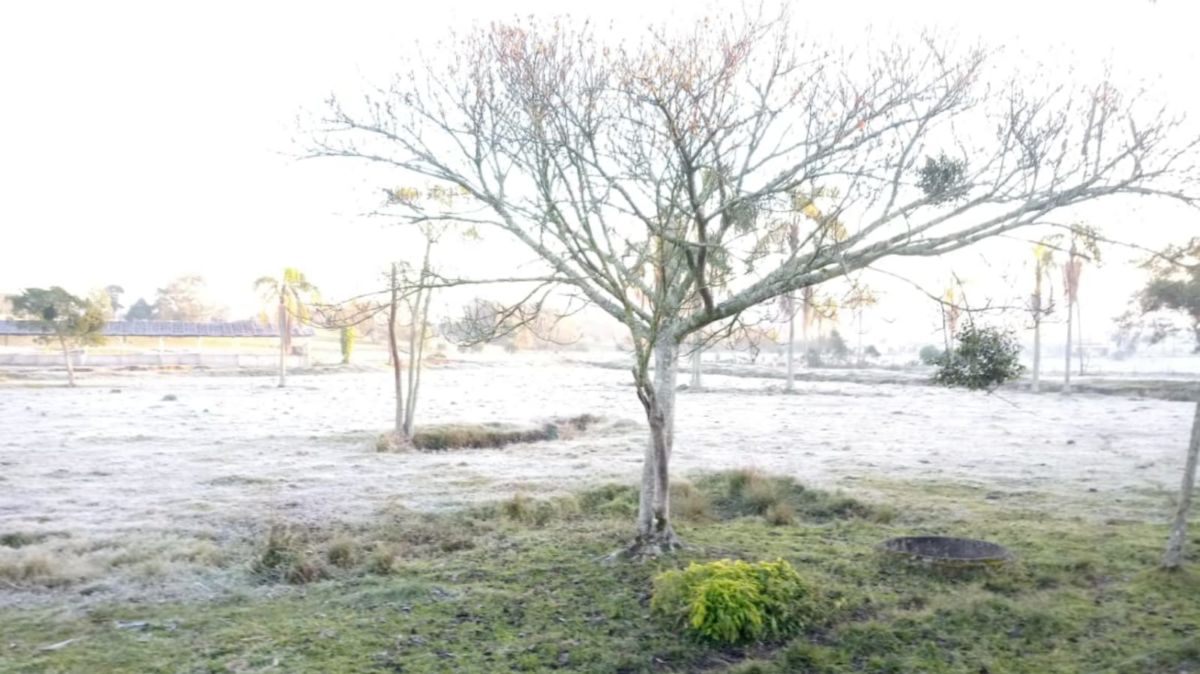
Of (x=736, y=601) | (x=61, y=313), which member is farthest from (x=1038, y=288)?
(x=61, y=313)

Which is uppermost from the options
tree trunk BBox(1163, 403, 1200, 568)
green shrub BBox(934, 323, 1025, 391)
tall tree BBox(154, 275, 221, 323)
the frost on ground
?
tall tree BBox(154, 275, 221, 323)

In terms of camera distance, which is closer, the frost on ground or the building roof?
the frost on ground

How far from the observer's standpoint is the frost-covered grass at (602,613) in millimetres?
6547

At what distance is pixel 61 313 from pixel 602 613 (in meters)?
48.5

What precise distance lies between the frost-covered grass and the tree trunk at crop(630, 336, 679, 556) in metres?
0.30

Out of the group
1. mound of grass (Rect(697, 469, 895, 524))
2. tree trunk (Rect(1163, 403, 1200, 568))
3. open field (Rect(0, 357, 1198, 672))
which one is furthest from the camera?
mound of grass (Rect(697, 469, 895, 524))

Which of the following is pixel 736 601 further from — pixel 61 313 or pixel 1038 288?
pixel 61 313

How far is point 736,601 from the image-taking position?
7023 mm

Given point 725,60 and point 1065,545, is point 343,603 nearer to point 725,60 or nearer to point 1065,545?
point 725,60

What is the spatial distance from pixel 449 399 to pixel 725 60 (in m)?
30.6

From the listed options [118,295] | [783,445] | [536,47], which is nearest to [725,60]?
[536,47]

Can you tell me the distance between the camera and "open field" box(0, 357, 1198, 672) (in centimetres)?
682

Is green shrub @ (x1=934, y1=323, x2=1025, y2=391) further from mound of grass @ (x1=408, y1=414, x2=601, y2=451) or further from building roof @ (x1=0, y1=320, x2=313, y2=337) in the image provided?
building roof @ (x1=0, y1=320, x2=313, y2=337)

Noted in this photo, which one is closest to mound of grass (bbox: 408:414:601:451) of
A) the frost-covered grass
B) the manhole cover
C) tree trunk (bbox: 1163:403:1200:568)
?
the frost-covered grass
